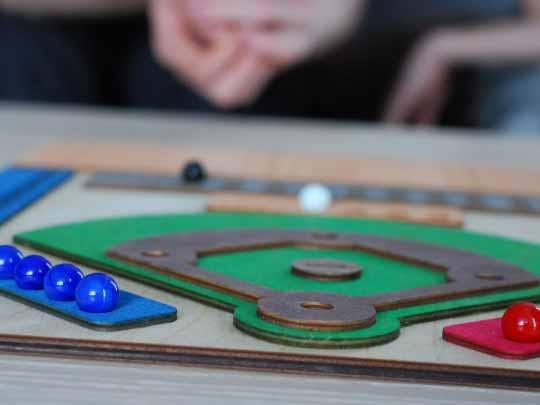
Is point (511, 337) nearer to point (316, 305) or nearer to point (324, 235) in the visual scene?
point (316, 305)

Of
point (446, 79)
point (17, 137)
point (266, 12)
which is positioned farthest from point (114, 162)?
point (446, 79)

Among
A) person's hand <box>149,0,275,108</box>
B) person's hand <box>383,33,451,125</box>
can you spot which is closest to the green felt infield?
person's hand <box>149,0,275,108</box>

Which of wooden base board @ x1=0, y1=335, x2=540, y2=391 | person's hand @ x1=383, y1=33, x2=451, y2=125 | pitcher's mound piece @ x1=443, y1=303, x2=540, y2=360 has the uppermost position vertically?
person's hand @ x1=383, y1=33, x2=451, y2=125

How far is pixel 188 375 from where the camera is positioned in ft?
1.37

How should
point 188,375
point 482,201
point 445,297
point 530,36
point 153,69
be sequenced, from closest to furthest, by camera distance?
point 188,375
point 445,297
point 482,201
point 530,36
point 153,69

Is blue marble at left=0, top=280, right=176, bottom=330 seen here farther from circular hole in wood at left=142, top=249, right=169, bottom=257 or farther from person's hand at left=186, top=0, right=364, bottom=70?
person's hand at left=186, top=0, right=364, bottom=70

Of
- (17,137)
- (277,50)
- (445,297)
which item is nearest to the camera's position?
(445,297)

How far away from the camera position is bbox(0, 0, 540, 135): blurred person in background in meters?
1.76

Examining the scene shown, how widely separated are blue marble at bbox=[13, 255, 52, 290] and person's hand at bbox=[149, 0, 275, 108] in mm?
845

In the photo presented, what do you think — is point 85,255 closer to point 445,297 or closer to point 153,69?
point 445,297

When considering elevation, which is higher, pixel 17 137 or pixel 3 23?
pixel 3 23

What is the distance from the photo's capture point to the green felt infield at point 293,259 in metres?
0.46

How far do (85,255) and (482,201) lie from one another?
40 cm

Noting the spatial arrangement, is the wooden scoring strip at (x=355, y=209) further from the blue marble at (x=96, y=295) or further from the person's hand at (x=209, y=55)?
the person's hand at (x=209, y=55)
